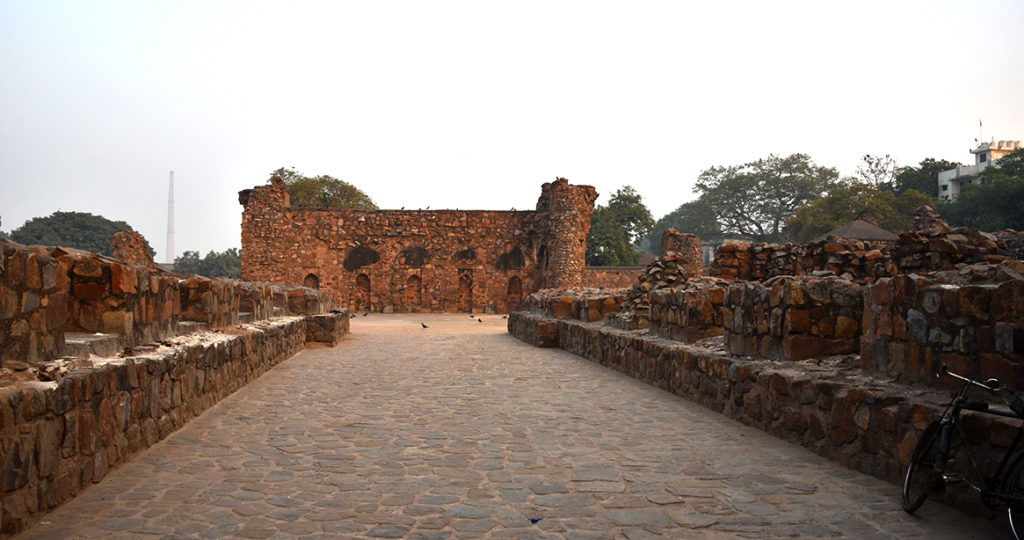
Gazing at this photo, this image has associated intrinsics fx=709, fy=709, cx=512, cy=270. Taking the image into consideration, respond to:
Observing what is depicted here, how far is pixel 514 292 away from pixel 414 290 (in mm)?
4546

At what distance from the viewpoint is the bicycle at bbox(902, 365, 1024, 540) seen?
9.21 ft

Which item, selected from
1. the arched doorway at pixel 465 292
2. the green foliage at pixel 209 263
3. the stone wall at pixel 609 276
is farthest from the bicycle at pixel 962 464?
the green foliage at pixel 209 263

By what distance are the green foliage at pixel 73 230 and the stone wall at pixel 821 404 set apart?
33.1m

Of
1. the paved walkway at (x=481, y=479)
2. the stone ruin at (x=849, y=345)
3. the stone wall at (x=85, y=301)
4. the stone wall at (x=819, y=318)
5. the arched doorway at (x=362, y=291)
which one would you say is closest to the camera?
the paved walkway at (x=481, y=479)

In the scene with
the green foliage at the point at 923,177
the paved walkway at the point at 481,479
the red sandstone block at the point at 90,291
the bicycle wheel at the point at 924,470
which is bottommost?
the paved walkway at the point at 481,479

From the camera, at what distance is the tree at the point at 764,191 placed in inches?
2392

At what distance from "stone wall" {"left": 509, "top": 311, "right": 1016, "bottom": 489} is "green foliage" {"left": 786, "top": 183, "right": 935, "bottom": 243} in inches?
1521

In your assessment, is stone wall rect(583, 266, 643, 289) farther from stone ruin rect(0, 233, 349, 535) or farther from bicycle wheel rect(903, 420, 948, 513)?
bicycle wheel rect(903, 420, 948, 513)

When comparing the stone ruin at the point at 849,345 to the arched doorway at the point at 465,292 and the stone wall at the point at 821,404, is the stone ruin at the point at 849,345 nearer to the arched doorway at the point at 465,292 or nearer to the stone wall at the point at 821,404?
the stone wall at the point at 821,404

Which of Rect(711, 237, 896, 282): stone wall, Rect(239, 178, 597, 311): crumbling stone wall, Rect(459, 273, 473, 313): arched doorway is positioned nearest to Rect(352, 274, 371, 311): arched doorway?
Rect(239, 178, 597, 311): crumbling stone wall

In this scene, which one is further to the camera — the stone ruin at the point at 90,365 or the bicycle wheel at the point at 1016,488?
the stone ruin at the point at 90,365

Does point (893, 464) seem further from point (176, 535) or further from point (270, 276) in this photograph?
point (270, 276)

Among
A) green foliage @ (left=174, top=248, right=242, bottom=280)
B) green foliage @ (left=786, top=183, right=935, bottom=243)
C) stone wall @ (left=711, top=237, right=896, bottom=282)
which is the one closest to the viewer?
stone wall @ (left=711, top=237, right=896, bottom=282)

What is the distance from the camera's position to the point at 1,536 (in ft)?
9.23
